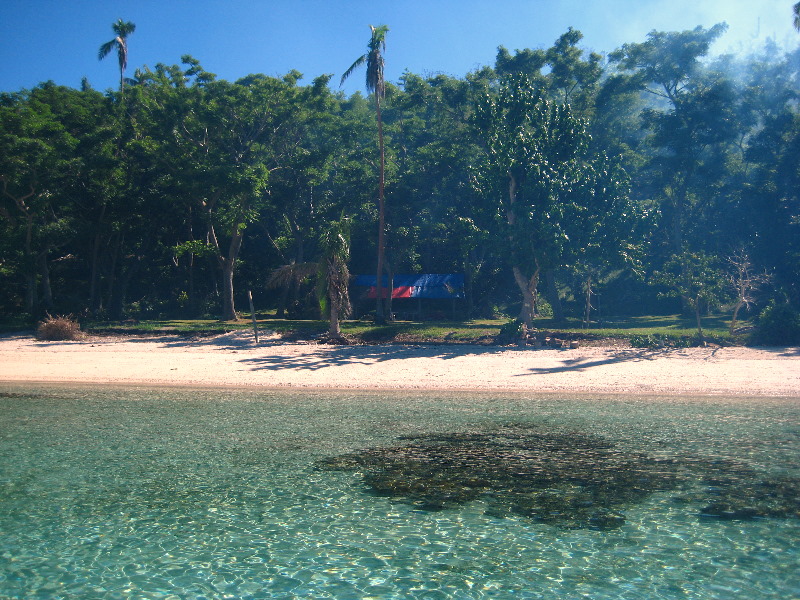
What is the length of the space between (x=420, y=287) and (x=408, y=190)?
6.19m

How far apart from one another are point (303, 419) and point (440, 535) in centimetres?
783

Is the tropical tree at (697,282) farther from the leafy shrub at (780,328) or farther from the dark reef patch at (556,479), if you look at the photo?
the dark reef patch at (556,479)

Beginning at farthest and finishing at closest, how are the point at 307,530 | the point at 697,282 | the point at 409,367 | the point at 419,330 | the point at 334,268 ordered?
the point at 419,330, the point at 697,282, the point at 334,268, the point at 409,367, the point at 307,530

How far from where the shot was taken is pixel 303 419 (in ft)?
52.5

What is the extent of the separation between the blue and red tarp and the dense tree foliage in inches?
45.8

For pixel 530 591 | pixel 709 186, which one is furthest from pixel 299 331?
pixel 709 186

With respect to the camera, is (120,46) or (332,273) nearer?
(332,273)

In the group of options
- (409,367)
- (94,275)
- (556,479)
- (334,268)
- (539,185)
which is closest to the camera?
(556,479)

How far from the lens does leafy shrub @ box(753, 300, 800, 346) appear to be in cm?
2466

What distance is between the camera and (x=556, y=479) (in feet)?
36.5

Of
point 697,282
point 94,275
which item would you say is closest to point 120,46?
point 94,275

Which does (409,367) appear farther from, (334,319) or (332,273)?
(332,273)

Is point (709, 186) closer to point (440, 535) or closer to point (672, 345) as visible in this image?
point (672, 345)

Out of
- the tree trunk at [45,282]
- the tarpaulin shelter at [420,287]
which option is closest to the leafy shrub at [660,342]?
the tarpaulin shelter at [420,287]
